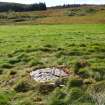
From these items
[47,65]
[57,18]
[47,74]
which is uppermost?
[47,74]

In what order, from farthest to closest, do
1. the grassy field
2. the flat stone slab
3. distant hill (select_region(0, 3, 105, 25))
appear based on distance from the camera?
distant hill (select_region(0, 3, 105, 25)), the flat stone slab, the grassy field

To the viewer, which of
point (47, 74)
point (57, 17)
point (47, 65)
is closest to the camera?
point (47, 74)

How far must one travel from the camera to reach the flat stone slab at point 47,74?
14.9 m

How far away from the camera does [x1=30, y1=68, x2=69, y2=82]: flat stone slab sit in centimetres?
1486

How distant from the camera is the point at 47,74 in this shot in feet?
50.2

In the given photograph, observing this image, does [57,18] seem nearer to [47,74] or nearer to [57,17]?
[57,17]

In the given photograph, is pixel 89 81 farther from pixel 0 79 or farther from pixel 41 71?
pixel 0 79

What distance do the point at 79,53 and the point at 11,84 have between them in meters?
6.76

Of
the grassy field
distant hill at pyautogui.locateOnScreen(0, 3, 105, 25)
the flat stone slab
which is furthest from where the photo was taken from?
distant hill at pyautogui.locateOnScreen(0, 3, 105, 25)

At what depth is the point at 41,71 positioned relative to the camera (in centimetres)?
1577

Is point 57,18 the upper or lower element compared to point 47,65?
lower

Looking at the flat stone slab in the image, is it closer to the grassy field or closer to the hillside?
the grassy field

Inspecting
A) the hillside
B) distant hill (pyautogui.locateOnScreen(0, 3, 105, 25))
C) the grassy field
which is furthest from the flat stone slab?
the hillside

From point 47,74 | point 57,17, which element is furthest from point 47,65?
point 57,17
